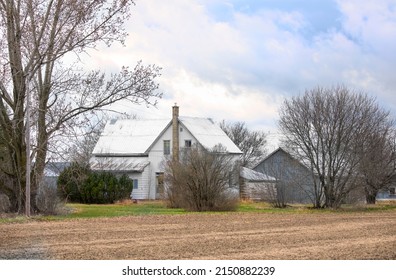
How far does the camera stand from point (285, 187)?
39.4m

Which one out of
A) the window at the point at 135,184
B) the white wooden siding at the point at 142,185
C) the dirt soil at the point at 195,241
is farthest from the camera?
the window at the point at 135,184

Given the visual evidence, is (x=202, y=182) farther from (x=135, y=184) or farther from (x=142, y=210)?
(x=135, y=184)

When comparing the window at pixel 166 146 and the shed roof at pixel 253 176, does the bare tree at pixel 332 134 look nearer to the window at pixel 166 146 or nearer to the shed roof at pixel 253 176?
the shed roof at pixel 253 176

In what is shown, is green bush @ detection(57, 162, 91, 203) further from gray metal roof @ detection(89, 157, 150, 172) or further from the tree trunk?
the tree trunk

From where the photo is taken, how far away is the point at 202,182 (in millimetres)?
34344

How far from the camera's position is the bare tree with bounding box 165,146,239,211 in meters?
34.4

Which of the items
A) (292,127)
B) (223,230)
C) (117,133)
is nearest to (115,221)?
(223,230)

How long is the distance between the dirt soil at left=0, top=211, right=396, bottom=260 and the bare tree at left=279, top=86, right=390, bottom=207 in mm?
13220

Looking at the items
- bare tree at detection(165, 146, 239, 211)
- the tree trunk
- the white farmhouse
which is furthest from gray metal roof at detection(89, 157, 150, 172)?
the tree trunk

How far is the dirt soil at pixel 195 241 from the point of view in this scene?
13602 millimetres

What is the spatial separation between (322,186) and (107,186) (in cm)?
1374

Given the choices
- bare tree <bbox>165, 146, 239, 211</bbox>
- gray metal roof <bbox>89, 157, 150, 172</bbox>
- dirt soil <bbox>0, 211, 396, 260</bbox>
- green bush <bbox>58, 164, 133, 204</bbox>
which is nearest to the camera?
dirt soil <bbox>0, 211, 396, 260</bbox>

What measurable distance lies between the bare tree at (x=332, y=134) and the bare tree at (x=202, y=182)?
13.6ft

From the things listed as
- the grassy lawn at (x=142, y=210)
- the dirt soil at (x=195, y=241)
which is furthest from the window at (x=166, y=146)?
the dirt soil at (x=195, y=241)
